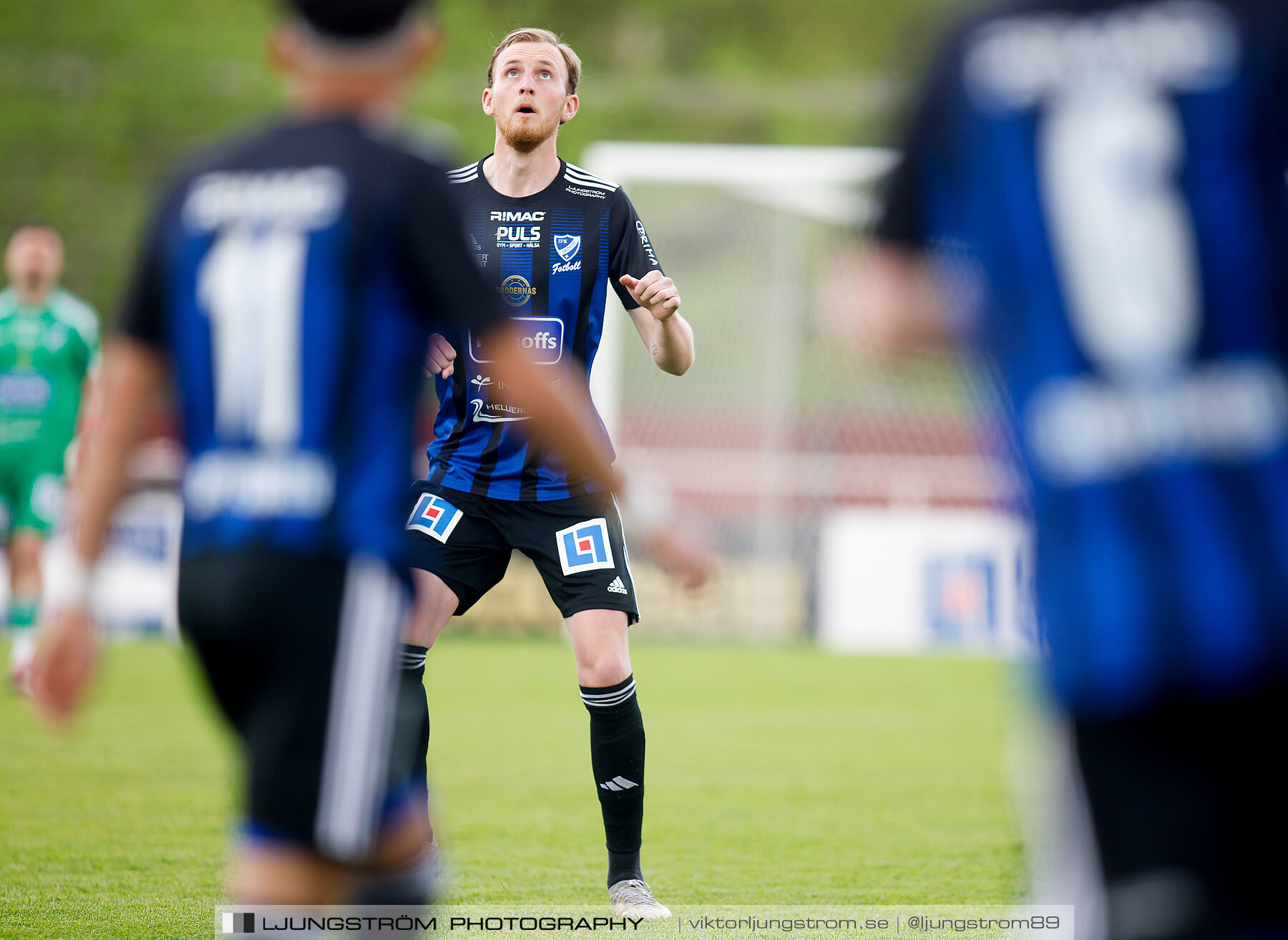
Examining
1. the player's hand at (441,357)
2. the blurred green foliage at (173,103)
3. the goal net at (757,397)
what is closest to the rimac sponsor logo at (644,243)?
the player's hand at (441,357)

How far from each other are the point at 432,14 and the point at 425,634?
2.48 m

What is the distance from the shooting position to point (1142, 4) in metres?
1.98

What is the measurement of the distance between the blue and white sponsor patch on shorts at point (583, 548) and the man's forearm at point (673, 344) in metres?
0.58

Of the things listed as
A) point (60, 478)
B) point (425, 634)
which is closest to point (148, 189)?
point (60, 478)

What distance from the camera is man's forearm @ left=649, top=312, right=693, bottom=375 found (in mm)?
4516

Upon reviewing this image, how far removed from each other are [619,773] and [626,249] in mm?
1647

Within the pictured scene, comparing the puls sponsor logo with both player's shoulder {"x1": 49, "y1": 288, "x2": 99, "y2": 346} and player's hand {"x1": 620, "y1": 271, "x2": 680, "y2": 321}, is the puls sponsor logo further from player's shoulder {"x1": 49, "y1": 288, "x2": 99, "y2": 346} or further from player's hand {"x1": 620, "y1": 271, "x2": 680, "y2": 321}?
player's shoulder {"x1": 49, "y1": 288, "x2": 99, "y2": 346}

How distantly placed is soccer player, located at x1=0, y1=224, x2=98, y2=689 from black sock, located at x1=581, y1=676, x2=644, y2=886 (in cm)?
719

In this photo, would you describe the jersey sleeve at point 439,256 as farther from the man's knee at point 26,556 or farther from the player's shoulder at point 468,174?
the man's knee at point 26,556

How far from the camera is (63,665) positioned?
2.57 m

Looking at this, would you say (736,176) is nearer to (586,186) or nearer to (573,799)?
(573,799)

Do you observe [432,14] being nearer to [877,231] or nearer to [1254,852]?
[877,231]

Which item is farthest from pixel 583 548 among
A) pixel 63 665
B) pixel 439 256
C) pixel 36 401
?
pixel 36 401

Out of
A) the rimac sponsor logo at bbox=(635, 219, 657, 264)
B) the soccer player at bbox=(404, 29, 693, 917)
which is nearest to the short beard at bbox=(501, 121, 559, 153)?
the soccer player at bbox=(404, 29, 693, 917)
